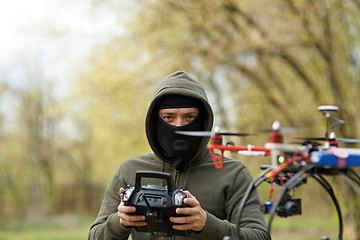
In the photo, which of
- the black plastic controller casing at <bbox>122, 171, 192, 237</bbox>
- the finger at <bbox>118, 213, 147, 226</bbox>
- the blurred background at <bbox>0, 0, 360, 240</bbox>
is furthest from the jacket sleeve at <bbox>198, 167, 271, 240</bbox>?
the blurred background at <bbox>0, 0, 360, 240</bbox>

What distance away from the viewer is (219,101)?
13734 millimetres

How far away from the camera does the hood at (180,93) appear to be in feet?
10.0

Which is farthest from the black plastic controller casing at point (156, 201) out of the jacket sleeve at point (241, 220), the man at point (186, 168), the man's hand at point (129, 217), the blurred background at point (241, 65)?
the blurred background at point (241, 65)

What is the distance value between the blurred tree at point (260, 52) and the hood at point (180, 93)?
262 inches

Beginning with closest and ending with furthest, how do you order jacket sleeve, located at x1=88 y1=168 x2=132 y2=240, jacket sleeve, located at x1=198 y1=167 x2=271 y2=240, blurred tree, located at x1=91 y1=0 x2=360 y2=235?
jacket sleeve, located at x1=198 y1=167 x2=271 y2=240 < jacket sleeve, located at x1=88 y1=168 x2=132 y2=240 < blurred tree, located at x1=91 y1=0 x2=360 y2=235

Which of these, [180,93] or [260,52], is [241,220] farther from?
[260,52]

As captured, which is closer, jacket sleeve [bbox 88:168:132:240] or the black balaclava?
jacket sleeve [bbox 88:168:132:240]

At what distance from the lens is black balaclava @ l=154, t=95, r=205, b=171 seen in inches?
120

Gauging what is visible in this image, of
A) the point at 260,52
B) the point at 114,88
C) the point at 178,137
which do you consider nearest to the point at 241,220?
the point at 178,137

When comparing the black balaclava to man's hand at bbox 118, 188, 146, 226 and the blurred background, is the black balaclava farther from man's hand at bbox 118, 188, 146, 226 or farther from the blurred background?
the blurred background

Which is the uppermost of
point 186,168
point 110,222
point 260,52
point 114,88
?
point 260,52

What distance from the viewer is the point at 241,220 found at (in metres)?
2.90

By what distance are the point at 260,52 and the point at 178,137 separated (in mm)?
8263

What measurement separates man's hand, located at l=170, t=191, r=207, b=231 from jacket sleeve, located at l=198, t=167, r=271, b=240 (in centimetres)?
10
